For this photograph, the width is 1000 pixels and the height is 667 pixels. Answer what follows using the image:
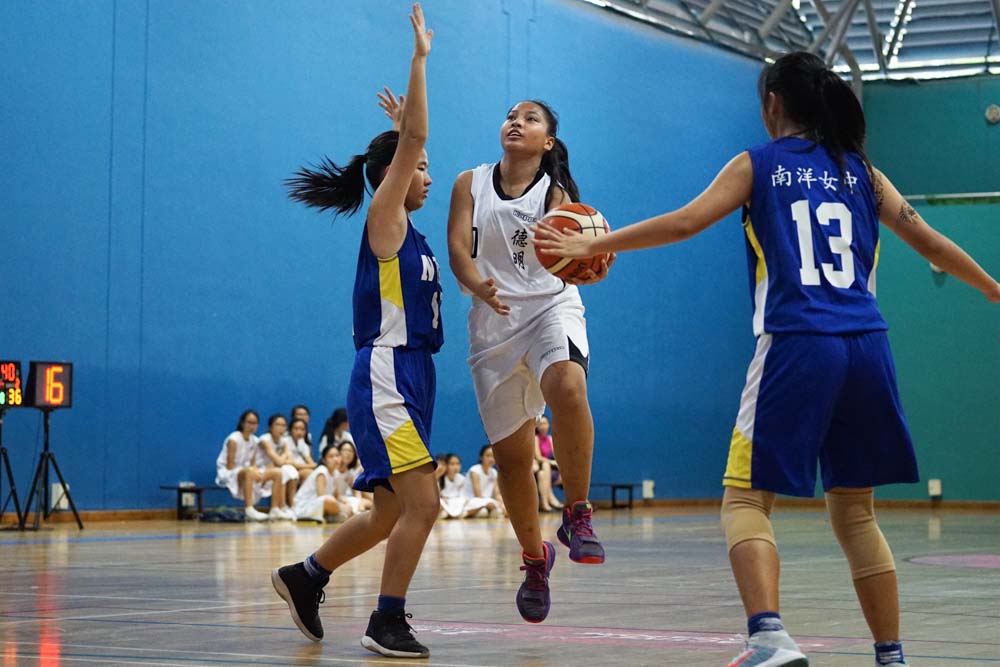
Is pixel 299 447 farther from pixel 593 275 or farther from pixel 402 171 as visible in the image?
pixel 593 275

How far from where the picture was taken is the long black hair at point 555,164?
549 centimetres

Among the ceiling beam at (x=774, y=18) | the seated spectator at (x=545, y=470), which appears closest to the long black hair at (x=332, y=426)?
the seated spectator at (x=545, y=470)

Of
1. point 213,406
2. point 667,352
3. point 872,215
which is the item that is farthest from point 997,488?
point 872,215

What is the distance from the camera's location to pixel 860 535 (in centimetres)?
370

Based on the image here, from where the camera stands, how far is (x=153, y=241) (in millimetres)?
14688

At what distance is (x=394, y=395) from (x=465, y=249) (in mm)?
855

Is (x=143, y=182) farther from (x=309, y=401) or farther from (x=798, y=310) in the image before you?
(x=798, y=310)

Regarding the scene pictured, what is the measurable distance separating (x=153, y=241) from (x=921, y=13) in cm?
1319

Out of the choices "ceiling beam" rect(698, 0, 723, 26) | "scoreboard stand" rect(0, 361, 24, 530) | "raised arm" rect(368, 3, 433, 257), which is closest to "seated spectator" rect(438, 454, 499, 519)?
"scoreboard stand" rect(0, 361, 24, 530)

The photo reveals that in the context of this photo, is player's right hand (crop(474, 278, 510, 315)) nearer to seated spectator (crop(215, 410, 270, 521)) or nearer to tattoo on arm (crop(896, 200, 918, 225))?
tattoo on arm (crop(896, 200, 918, 225))

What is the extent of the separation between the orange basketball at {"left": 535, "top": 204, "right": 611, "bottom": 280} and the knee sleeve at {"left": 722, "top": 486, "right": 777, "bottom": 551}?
90 cm

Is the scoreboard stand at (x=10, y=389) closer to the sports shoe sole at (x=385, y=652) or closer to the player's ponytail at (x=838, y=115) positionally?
the sports shoe sole at (x=385, y=652)

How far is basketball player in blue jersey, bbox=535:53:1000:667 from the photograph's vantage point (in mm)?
3453

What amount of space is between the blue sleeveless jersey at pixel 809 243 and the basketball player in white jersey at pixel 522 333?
1650 mm
